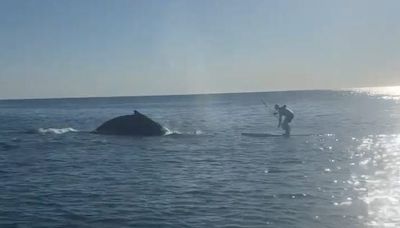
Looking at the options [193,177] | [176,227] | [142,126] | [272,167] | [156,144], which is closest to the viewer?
[176,227]

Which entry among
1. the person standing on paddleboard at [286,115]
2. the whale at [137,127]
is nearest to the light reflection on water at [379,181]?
the person standing on paddleboard at [286,115]

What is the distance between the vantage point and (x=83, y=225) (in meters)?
16.6

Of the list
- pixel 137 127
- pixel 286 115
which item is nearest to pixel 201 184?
pixel 286 115

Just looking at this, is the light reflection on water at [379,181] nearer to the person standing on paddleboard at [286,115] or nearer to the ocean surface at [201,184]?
the ocean surface at [201,184]

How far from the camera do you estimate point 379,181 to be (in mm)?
23266

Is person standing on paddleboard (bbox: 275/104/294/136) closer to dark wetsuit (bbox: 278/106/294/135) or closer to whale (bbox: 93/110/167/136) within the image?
dark wetsuit (bbox: 278/106/294/135)

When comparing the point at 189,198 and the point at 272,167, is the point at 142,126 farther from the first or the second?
the point at 189,198

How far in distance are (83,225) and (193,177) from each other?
8878 millimetres

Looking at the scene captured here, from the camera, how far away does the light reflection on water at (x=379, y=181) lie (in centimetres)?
1739

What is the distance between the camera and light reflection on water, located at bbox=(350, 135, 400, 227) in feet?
57.1

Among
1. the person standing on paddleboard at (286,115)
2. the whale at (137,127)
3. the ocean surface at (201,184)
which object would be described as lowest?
the ocean surface at (201,184)

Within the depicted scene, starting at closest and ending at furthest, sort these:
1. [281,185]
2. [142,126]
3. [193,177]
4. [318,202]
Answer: [318,202] → [281,185] → [193,177] → [142,126]

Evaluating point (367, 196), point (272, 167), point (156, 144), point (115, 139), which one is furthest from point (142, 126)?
point (367, 196)

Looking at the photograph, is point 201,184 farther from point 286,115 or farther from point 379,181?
point 286,115
